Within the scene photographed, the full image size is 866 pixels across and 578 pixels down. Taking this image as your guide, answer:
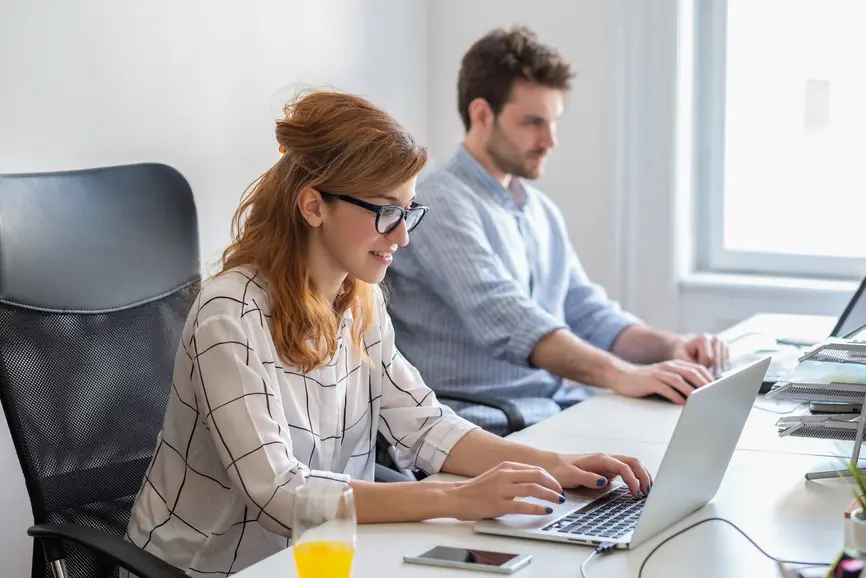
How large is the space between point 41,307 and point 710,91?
2.33m

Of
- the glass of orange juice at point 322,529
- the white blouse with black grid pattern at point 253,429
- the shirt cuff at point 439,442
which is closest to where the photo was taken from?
the glass of orange juice at point 322,529

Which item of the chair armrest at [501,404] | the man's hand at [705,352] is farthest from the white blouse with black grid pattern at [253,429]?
the man's hand at [705,352]

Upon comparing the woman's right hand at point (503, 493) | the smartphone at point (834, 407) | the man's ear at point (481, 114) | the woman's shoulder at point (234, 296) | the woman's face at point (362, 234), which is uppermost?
the man's ear at point (481, 114)

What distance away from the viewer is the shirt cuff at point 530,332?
7.58 feet

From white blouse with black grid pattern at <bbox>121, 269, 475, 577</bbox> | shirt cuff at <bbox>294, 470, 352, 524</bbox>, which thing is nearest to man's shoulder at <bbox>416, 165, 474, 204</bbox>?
white blouse with black grid pattern at <bbox>121, 269, 475, 577</bbox>

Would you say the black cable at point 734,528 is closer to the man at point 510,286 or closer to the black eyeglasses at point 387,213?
the black eyeglasses at point 387,213

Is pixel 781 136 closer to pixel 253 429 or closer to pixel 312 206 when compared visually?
pixel 312 206

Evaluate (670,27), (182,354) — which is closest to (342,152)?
(182,354)

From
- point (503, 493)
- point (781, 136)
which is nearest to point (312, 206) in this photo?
point (503, 493)

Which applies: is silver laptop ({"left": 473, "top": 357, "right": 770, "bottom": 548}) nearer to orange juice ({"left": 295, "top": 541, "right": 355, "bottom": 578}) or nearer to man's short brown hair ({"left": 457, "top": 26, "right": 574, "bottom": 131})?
orange juice ({"left": 295, "top": 541, "right": 355, "bottom": 578})

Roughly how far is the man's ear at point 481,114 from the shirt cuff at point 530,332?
1.87ft

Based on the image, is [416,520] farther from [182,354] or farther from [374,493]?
[182,354]

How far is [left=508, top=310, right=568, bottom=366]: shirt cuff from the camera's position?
2.31 meters

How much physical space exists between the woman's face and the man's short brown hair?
1.11 m
